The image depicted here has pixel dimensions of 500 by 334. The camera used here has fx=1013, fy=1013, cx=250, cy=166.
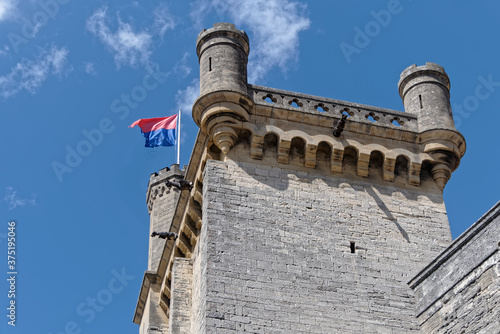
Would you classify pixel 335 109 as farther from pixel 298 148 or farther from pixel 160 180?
pixel 160 180

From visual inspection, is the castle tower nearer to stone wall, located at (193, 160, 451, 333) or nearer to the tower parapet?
the tower parapet

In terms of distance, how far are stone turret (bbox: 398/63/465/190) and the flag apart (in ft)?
17.4

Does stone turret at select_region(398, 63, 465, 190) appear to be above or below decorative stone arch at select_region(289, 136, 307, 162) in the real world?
above

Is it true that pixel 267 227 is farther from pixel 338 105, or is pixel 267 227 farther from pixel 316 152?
pixel 338 105

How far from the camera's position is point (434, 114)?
67.3ft

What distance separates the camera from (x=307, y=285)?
17.7 metres

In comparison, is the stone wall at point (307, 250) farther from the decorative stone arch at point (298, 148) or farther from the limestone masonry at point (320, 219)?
the decorative stone arch at point (298, 148)

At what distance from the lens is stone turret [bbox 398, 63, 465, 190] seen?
20.1m

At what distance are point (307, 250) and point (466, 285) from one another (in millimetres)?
3074

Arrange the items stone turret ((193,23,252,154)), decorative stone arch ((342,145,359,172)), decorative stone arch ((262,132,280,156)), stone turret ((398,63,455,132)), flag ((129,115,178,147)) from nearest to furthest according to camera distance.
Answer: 1. stone turret ((193,23,252,154))
2. decorative stone arch ((262,132,280,156))
3. decorative stone arch ((342,145,359,172))
4. stone turret ((398,63,455,132))
5. flag ((129,115,178,147))

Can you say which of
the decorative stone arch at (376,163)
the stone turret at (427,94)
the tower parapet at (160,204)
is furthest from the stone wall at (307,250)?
the tower parapet at (160,204)

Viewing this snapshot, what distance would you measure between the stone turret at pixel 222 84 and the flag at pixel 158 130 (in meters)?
3.19

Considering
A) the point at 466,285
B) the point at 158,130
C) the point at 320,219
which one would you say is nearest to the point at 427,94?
the point at 320,219

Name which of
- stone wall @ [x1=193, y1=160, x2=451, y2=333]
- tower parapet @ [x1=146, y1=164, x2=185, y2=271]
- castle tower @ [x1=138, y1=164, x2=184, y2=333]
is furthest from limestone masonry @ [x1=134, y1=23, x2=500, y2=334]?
tower parapet @ [x1=146, y1=164, x2=185, y2=271]
